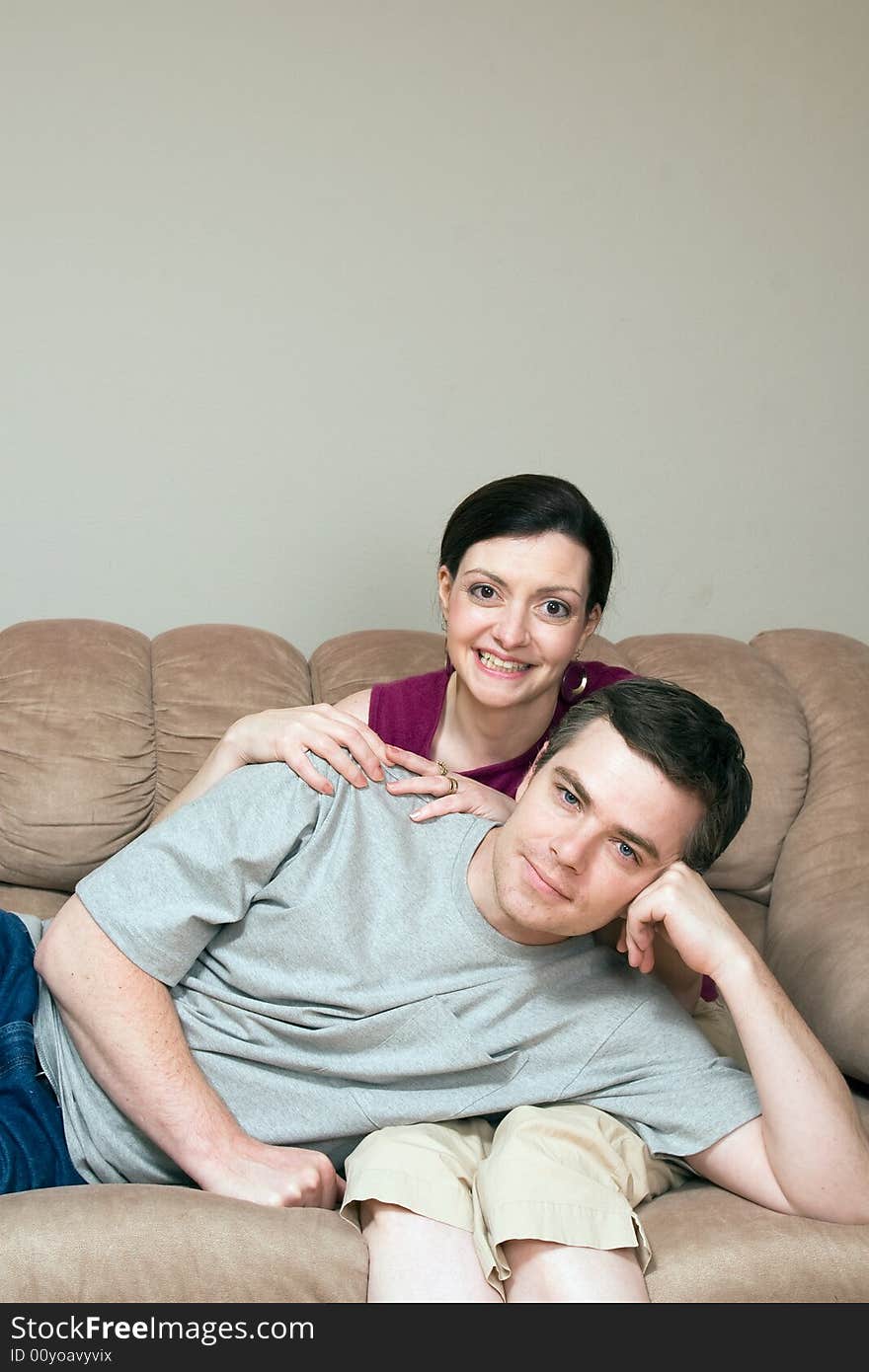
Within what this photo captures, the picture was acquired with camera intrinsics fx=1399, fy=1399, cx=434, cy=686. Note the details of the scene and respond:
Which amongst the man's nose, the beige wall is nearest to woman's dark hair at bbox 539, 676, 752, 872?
the man's nose

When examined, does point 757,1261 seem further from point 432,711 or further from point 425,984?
point 432,711

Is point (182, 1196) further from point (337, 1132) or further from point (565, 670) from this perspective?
point (565, 670)

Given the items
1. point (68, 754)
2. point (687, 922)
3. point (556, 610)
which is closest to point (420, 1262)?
point (687, 922)

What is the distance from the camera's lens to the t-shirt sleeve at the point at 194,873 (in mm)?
1588

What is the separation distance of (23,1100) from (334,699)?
0.97 m

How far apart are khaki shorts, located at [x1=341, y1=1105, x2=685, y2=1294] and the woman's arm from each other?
434 millimetres

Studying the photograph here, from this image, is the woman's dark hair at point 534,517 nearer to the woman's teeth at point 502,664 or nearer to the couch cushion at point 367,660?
the woman's teeth at point 502,664

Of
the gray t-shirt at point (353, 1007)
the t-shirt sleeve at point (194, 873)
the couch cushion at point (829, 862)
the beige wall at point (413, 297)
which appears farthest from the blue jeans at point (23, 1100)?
the beige wall at point (413, 297)

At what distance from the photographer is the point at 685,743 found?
1.59 metres

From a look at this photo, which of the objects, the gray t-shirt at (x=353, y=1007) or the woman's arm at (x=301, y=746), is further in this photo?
the woman's arm at (x=301, y=746)

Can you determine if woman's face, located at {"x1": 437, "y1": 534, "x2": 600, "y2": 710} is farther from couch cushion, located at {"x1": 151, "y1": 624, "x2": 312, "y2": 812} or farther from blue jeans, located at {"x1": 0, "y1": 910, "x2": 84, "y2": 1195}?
blue jeans, located at {"x1": 0, "y1": 910, "x2": 84, "y2": 1195}

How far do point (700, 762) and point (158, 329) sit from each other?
5.65 feet

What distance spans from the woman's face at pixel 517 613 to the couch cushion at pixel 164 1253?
0.78 meters
